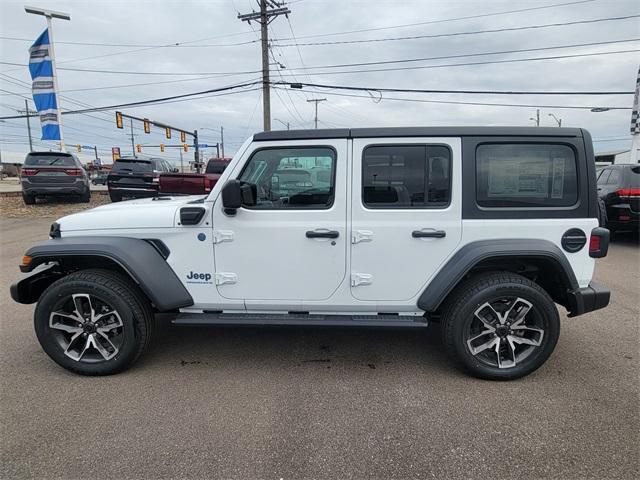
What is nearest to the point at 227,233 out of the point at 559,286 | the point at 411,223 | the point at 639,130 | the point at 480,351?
the point at 411,223

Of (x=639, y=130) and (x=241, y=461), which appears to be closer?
(x=241, y=461)

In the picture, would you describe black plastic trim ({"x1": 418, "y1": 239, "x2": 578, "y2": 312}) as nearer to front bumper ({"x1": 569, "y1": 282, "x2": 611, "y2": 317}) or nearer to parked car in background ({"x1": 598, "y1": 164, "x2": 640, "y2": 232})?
front bumper ({"x1": 569, "y1": 282, "x2": 611, "y2": 317})

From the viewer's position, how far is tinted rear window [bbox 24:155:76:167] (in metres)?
12.6

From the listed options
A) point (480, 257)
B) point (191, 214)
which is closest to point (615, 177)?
point (480, 257)

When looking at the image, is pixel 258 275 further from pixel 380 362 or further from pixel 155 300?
pixel 380 362

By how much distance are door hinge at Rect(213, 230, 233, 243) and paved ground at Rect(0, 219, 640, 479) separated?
106cm

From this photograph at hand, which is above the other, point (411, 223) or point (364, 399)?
point (411, 223)

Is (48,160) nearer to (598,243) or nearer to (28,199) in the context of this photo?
(28,199)

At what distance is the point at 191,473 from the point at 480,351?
2154mm

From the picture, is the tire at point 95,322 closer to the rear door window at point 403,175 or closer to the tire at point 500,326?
the rear door window at point 403,175

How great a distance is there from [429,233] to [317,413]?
1495 mm

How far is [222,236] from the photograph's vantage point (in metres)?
3.18

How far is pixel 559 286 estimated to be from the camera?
131 inches

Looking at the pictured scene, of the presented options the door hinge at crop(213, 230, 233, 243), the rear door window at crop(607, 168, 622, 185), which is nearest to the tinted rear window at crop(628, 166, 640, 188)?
the rear door window at crop(607, 168, 622, 185)
